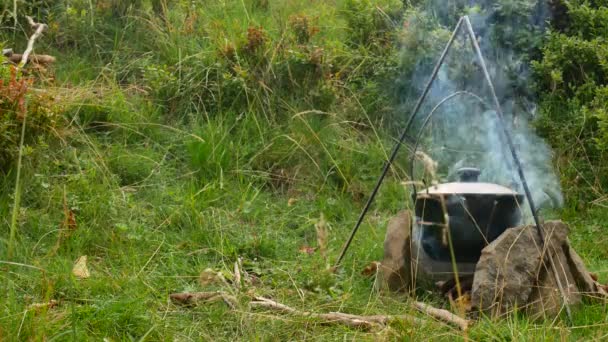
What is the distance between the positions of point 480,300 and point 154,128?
10.7ft

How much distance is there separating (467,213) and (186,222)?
1.82 metres

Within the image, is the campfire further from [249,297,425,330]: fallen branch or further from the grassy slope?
[249,297,425,330]: fallen branch

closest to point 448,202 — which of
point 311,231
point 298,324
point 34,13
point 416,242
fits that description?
point 416,242

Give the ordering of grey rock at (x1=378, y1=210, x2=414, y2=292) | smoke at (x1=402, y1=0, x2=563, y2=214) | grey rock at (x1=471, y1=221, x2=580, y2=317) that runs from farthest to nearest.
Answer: smoke at (x1=402, y1=0, x2=563, y2=214) < grey rock at (x1=378, y1=210, x2=414, y2=292) < grey rock at (x1=471, y1=221, x2=580, y2=317)

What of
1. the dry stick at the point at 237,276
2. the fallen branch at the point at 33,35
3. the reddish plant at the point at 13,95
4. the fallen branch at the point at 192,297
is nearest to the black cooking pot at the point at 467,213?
the dry stick at the point at 237,276

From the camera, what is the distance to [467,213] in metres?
4.06

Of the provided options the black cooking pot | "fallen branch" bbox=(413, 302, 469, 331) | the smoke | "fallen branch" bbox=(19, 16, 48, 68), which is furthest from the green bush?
"fallen branch" bbox=(19, 16, 48, 68)

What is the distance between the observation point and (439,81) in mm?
6488

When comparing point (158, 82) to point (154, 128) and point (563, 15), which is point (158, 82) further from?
point (563, 15)

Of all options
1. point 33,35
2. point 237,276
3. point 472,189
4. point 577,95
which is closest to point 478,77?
point 577,95

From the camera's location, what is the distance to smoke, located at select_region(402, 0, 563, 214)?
6199 mm

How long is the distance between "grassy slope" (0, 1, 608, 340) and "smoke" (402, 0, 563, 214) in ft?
1.55

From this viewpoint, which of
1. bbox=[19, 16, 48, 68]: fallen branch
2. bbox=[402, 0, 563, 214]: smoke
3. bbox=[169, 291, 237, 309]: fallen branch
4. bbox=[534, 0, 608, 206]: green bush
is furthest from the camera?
bbox=[19, 16, 48, 68]: fallen branch

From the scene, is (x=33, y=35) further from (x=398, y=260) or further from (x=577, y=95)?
(x=577, y=95)
